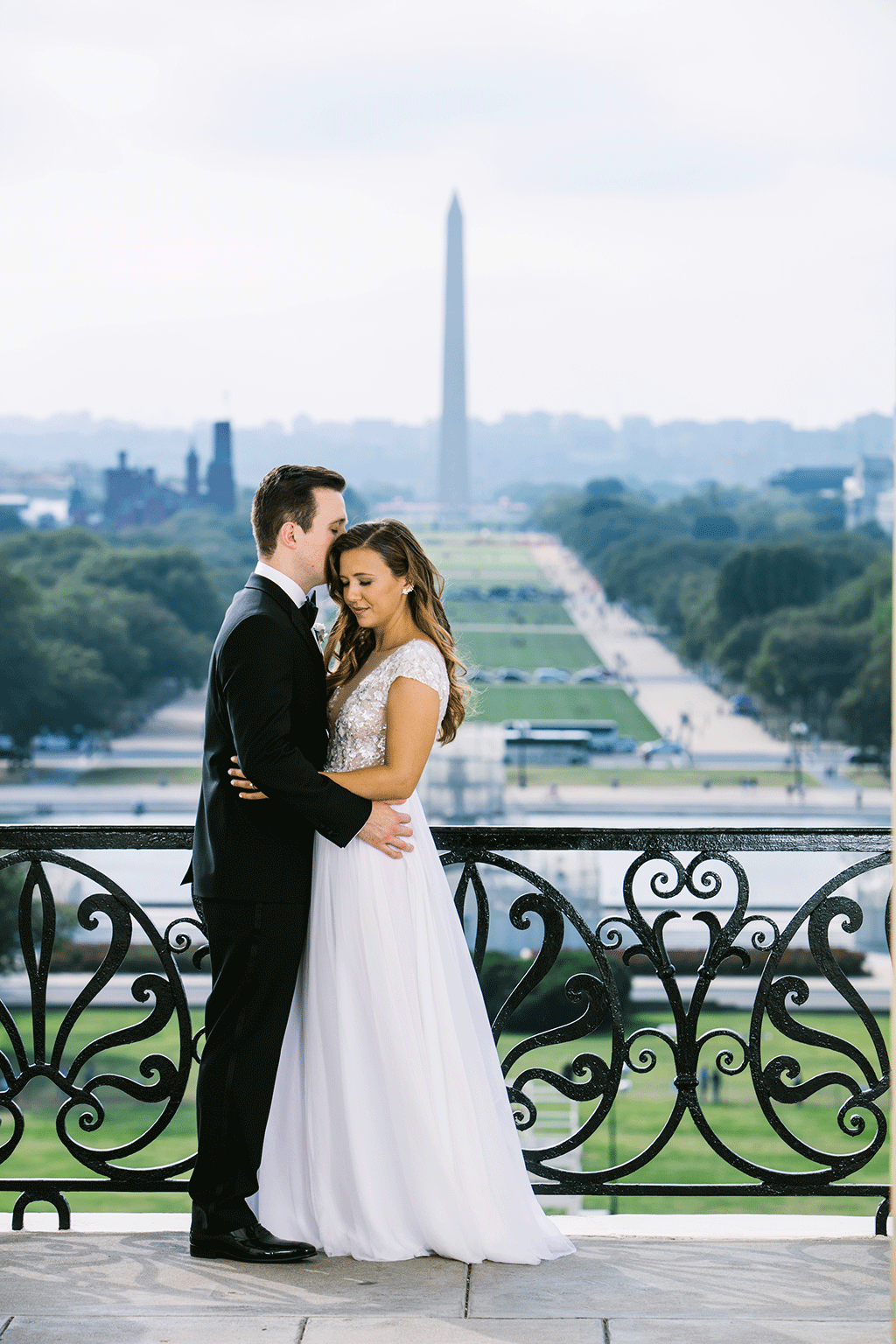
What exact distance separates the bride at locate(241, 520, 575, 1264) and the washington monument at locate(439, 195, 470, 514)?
242ft

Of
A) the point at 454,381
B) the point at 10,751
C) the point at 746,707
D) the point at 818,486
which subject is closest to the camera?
the point at 10,751

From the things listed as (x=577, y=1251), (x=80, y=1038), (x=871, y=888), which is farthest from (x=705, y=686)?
(x=577, y=1251)

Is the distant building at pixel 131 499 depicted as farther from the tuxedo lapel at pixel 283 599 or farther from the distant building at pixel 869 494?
the tuxedo lapel at pixel 283 599

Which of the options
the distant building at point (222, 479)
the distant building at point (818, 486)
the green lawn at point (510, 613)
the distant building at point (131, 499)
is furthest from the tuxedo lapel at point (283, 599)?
the distant building at point (818, 486)

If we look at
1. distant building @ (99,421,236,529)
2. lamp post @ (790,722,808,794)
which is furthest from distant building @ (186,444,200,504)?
lamp post @ (790,722,808,794)

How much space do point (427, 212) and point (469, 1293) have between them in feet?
293

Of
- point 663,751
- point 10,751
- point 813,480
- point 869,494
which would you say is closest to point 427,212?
point 813,480

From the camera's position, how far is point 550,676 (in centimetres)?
6831

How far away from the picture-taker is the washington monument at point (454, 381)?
7500 centimetres

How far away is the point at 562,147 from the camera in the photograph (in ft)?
298

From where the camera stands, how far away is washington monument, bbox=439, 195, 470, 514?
75000 mm

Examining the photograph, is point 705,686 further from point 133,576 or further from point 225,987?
point 225,987

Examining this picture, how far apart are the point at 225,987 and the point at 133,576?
65815 millimetres

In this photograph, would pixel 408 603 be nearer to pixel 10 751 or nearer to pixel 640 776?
pixel 640 776
